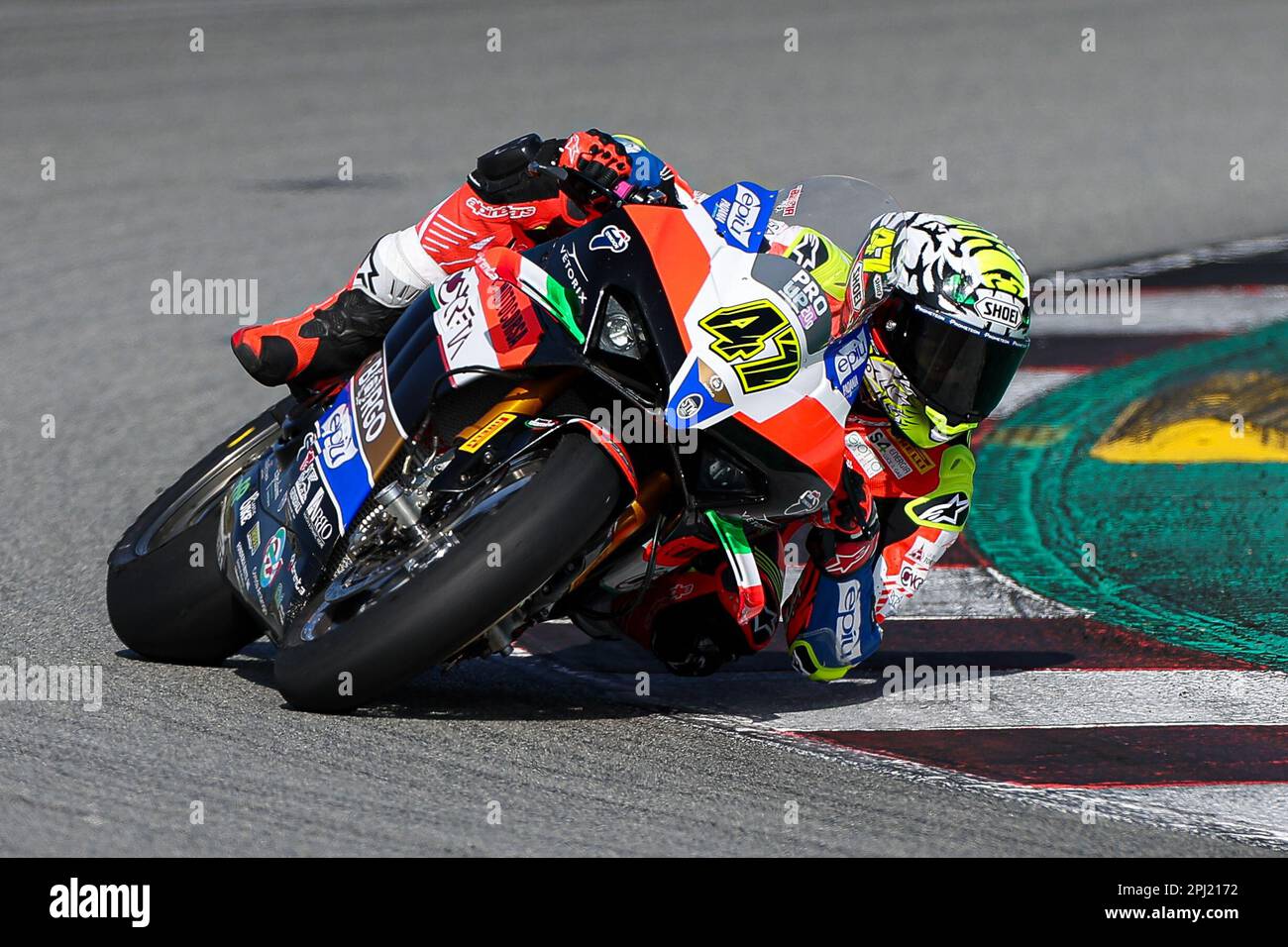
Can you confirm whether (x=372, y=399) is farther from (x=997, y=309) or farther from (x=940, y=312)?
(x=997, y=309)

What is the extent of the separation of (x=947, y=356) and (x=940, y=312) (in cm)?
13

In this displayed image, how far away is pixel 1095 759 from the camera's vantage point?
5.11 m

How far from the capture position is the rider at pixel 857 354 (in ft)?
16.3

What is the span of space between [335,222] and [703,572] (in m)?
6.02

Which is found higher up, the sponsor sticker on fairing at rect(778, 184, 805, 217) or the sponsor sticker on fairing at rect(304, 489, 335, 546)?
the sponsor sticker on fairing at rect(778, 184, 805, 217)

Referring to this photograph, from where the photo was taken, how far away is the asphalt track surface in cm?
444

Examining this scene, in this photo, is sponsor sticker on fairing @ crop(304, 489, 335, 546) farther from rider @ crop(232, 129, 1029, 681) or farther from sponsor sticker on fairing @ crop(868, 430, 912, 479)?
sponsor sticker on fairing @ crop(868, 430, 912, 479)

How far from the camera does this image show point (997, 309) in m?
4.93

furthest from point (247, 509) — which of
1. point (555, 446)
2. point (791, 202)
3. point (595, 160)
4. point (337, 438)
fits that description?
point (791, 202)

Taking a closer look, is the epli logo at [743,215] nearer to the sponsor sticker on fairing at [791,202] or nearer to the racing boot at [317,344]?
the sponsor sticker on fairing at [791,202]
